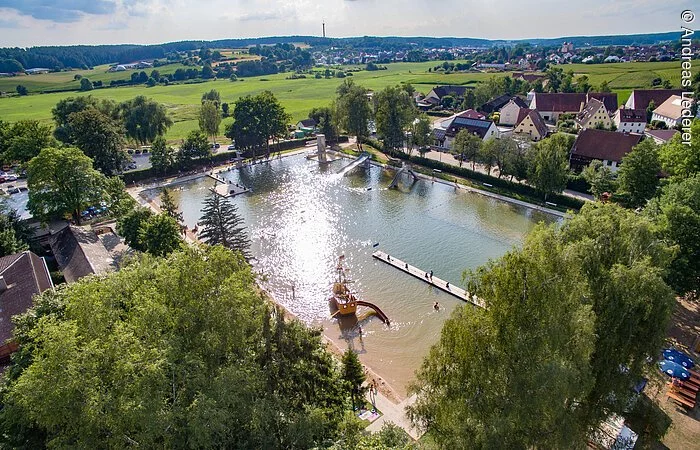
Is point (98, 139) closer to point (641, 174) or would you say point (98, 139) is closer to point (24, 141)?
point (24, 141)

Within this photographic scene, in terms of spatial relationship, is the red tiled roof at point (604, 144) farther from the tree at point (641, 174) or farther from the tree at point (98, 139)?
the tree at point (98, 139)

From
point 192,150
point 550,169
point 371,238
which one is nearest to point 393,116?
point 550,169

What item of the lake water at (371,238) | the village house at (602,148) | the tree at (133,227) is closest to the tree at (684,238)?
the lake water at (371,238)

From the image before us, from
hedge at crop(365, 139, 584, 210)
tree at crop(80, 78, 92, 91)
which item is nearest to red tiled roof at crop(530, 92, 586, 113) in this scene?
hedge at crop(365, 139, 584, 210)

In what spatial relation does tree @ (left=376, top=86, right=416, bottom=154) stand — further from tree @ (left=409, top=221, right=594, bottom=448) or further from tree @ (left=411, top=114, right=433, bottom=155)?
tree @ (left=409, top=221, right=594, bottom=448)

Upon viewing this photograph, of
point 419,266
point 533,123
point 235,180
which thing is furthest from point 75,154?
point 533,123

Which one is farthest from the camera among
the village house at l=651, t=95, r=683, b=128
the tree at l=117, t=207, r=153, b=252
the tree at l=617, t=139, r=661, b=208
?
the village house at l=651, t=95, r=683, b=128
